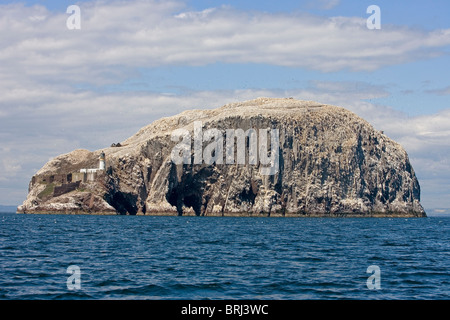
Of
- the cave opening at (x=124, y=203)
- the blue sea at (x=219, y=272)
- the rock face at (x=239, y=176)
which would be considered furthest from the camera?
the cave opening at (x=124, y=203)

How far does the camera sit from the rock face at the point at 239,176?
14688 centimetres

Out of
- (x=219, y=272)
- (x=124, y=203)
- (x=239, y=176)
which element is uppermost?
(x=239, y=176)

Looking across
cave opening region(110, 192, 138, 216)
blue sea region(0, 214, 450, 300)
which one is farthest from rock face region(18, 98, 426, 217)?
blue sea region(0, 214, 450, 300)

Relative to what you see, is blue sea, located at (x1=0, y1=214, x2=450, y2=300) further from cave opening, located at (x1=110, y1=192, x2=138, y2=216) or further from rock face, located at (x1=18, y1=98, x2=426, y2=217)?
cave opening, located at (x1=110, y1=192, x2=138, y2=216)

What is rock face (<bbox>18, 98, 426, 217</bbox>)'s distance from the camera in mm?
146875

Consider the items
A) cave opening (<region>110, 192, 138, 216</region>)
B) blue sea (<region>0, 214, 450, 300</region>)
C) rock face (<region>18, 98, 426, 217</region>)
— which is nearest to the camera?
blue sea (<region>0, 214, 450, 300</region>)

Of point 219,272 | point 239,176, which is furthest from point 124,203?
point 219,272

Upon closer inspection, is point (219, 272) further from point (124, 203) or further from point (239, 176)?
point (124, 203)

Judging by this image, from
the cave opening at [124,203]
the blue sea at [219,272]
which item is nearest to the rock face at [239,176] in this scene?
the cave opening at [124,203]

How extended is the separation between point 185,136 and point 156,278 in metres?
123

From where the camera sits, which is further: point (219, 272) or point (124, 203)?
point (124, 203)

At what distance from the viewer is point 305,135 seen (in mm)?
155375

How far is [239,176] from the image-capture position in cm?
14788

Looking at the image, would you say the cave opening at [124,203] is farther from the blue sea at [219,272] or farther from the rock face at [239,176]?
the blue sea at [219,272]
